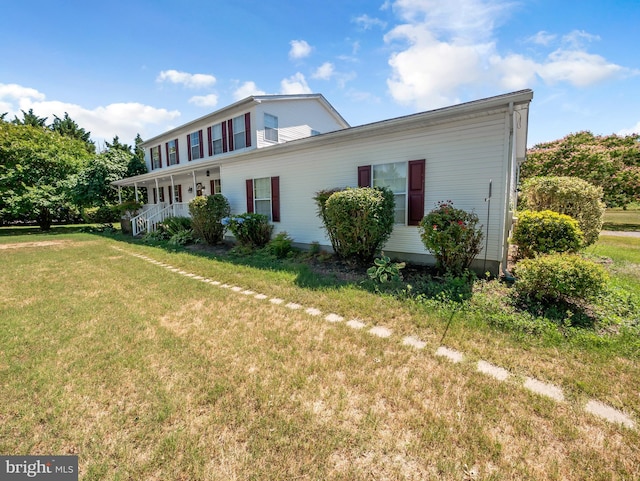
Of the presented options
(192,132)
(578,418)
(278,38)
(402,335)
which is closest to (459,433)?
(578,418)

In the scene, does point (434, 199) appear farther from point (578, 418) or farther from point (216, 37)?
point (216, 37)

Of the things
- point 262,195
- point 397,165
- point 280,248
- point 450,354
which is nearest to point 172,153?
point 262,195

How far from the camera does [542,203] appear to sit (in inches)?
307

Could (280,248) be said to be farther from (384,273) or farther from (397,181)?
(397,181)

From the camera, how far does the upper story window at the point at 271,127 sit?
1271cm

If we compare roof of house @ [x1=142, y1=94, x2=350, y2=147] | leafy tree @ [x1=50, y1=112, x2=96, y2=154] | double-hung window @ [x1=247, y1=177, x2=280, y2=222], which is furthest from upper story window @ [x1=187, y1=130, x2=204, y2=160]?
leafy tree @ [x1=50, y1=112, x2=96, y2=154]

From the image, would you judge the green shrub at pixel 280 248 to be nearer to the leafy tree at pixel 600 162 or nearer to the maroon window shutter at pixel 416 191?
the maroon window shutter at pixel 416 191

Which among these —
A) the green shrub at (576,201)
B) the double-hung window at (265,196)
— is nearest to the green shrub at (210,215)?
the double-hung window at (265,196)

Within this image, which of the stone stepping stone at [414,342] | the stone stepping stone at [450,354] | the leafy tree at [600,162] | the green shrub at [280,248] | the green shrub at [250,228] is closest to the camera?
the stone stepping stone at [450,354]

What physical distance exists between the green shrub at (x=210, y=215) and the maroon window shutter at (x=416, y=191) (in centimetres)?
694

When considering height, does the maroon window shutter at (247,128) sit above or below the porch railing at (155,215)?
above

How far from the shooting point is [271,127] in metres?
12.9

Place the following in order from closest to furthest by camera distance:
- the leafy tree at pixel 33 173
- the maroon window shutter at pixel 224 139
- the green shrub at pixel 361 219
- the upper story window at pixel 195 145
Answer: the green shrub at pixel 361 219, the maroon window shutter at pixel 224 139, the upper story window at pixel 195 145, the leafy tree at pixel 33 173

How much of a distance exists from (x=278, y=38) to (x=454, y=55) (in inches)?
221
